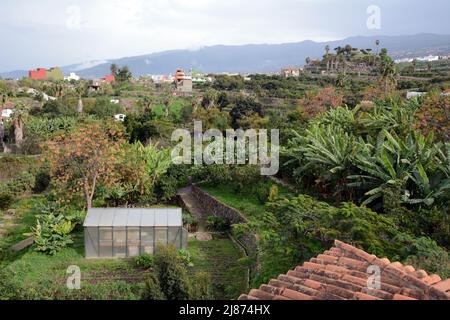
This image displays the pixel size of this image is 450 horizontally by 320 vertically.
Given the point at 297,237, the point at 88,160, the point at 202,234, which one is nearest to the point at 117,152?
the point at 88,160

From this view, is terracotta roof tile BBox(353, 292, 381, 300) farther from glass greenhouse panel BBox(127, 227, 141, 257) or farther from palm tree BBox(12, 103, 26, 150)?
palm tree BBox(12, 103, 26, 150)

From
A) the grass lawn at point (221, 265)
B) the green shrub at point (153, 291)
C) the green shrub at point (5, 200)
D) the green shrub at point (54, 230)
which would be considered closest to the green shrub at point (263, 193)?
the grass lawn at point (221, 265)

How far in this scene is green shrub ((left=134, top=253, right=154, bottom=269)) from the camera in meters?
14.2

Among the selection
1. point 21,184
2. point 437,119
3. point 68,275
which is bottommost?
point 68,275

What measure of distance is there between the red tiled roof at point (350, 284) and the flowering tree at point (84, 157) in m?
12.0

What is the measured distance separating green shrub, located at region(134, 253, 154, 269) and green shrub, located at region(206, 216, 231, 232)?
437 centimetres

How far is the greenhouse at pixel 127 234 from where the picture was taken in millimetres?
15148

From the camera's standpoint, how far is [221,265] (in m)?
14.7

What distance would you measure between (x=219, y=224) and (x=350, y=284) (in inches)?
509

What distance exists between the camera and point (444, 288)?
5602 mm

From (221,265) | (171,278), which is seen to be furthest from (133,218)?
(171,278)

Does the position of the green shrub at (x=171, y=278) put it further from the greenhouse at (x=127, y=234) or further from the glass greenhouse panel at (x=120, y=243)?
the glass greenhouse panel at (x=120, y=243)

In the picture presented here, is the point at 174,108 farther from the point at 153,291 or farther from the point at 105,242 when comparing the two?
the point at 153,291

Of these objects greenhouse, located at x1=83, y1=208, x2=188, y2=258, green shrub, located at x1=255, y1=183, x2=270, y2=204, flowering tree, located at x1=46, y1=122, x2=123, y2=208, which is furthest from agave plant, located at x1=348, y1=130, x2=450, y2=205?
flowering tree, located at x1=46, y1=122, x2=123, y2=208
